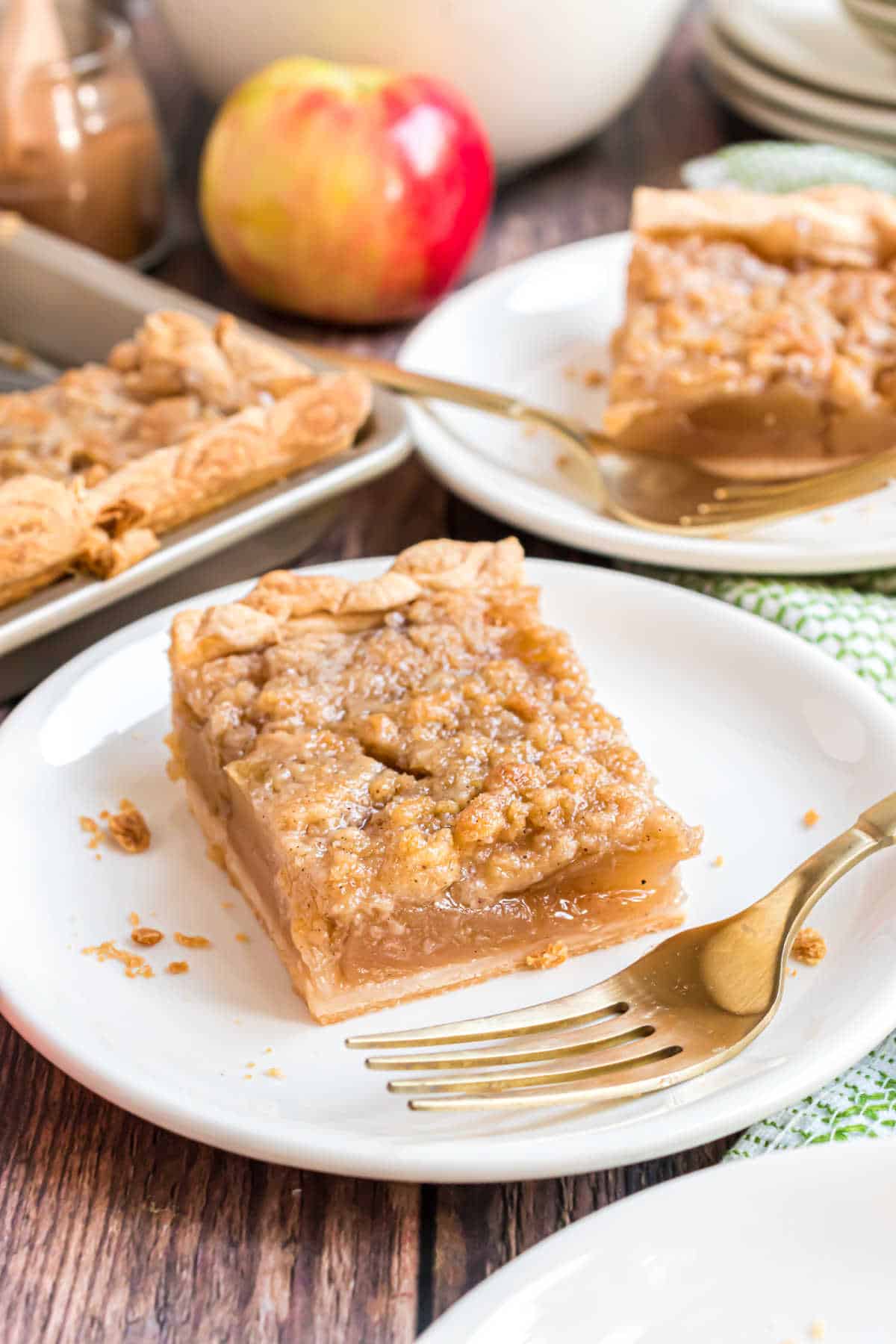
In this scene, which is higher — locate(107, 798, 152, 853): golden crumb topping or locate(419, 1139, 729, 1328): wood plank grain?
locate(107, 798, 152, 853): golden crumb topping

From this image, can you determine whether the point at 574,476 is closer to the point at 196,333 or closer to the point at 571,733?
the point at 196,333

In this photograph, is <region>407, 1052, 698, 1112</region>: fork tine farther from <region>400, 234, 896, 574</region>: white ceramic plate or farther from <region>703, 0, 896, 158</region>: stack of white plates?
<region>703, 0, 896, 158</region>: stack of white plates

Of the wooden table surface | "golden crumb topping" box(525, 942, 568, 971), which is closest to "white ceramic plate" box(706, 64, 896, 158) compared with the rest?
"golden crumb topping" box(525, 942, 568, 971)

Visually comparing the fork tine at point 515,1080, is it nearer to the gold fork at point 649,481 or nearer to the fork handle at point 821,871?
the fork handle at point 821,871

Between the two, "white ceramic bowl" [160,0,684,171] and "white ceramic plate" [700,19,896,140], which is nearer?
"white ceramic bowl" [160,0,684,171]

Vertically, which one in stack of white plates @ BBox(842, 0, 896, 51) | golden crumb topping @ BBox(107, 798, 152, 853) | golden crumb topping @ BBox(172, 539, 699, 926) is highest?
stack of white plates @ BBox(842, 0, 896, 51)

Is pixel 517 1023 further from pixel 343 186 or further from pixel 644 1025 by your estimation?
pixel 343 186

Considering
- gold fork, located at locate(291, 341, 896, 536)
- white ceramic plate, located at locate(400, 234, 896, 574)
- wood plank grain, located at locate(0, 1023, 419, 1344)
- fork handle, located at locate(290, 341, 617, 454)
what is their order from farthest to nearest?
fork handle, located at locate(290, 341, 617, 454), gold fork, located at locate(291, 341, 896, 536), white ceramic plate, located at locate(400, 234, 896, 574), wood plank grain, located at locate(0, 1023, 419, 1344)

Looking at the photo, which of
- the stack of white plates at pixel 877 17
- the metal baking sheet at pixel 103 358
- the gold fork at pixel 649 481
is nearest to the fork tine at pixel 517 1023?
the metal baking sheet at pixel 103 358
